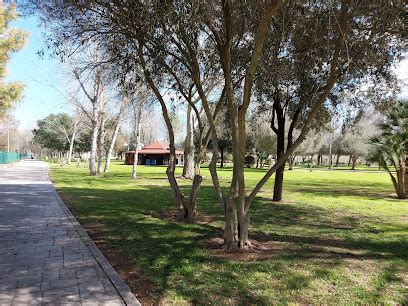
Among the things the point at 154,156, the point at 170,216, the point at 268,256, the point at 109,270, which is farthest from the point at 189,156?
the point at 154,156

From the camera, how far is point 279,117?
13836 millimetres

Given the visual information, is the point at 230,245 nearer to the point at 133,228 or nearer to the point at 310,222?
the point at 133,228

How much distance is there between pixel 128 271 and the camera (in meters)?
5.58

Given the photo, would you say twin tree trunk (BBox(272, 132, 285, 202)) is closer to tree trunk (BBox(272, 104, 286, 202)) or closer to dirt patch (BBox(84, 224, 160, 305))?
tree trunk (BBox(272, 104, 286, 202))

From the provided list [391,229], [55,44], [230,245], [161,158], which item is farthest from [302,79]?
[161,158]

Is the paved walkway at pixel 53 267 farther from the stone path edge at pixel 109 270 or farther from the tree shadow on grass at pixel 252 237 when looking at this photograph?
the tree shadow on grass at pixel 252 237

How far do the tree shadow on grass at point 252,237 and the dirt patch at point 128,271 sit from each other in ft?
0.29

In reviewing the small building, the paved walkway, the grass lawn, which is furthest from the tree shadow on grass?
the small building

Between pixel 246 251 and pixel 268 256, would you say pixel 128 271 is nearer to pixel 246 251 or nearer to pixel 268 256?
pixel 246 251

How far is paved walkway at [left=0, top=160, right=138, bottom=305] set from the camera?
4.44 meters

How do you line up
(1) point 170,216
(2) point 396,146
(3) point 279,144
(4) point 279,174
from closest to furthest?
(1) point 170,216 → (3) point 279,144 → (4) point 279,174 → (2) point 396,146

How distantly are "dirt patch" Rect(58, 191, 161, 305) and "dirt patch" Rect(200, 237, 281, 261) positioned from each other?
4.79 feet

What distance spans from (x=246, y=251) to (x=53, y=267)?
313 cm

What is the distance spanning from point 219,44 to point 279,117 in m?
6.98
